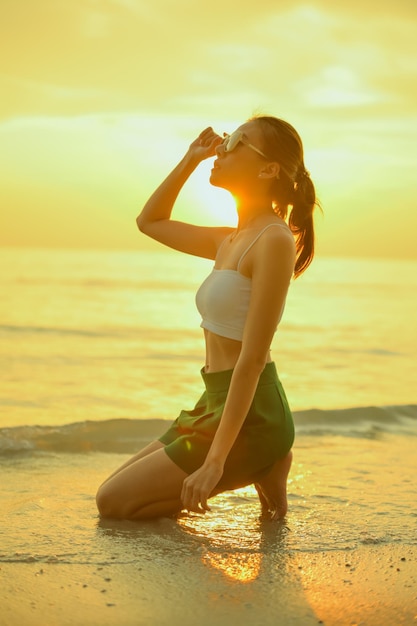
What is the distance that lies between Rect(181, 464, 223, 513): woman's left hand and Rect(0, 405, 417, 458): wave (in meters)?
3.20

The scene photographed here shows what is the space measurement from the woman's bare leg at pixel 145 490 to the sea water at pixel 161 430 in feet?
0.30

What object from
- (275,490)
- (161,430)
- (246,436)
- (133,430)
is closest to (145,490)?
(246,436)

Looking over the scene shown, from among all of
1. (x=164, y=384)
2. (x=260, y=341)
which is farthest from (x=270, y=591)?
(x=164, y=384)

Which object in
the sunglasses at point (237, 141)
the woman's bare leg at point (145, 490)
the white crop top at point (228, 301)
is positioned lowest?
the woman's bare leg at point (145, 490)

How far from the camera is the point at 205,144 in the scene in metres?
4.74

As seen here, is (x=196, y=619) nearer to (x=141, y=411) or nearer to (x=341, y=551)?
(x=341, y=551)

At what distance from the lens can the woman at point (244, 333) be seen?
394 centimetres

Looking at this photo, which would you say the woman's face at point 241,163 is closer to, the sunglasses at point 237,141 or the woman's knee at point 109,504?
the sunglasses at point 237,141

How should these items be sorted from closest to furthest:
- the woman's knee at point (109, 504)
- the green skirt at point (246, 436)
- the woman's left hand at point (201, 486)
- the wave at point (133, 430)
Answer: the woman's left hand at point (201, 486) → the green skirt at point (246, 436) → the woman's knee at point (109, 504) → the wave at point (133, 430)

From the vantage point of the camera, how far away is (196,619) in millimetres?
3143

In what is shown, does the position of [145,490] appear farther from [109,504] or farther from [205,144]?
[205,144]

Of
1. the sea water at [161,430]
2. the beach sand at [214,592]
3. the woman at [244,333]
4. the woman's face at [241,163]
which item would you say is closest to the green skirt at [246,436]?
the woman at [244,333]

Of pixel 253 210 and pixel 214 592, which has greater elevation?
pixel 253 210

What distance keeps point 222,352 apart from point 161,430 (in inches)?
156
